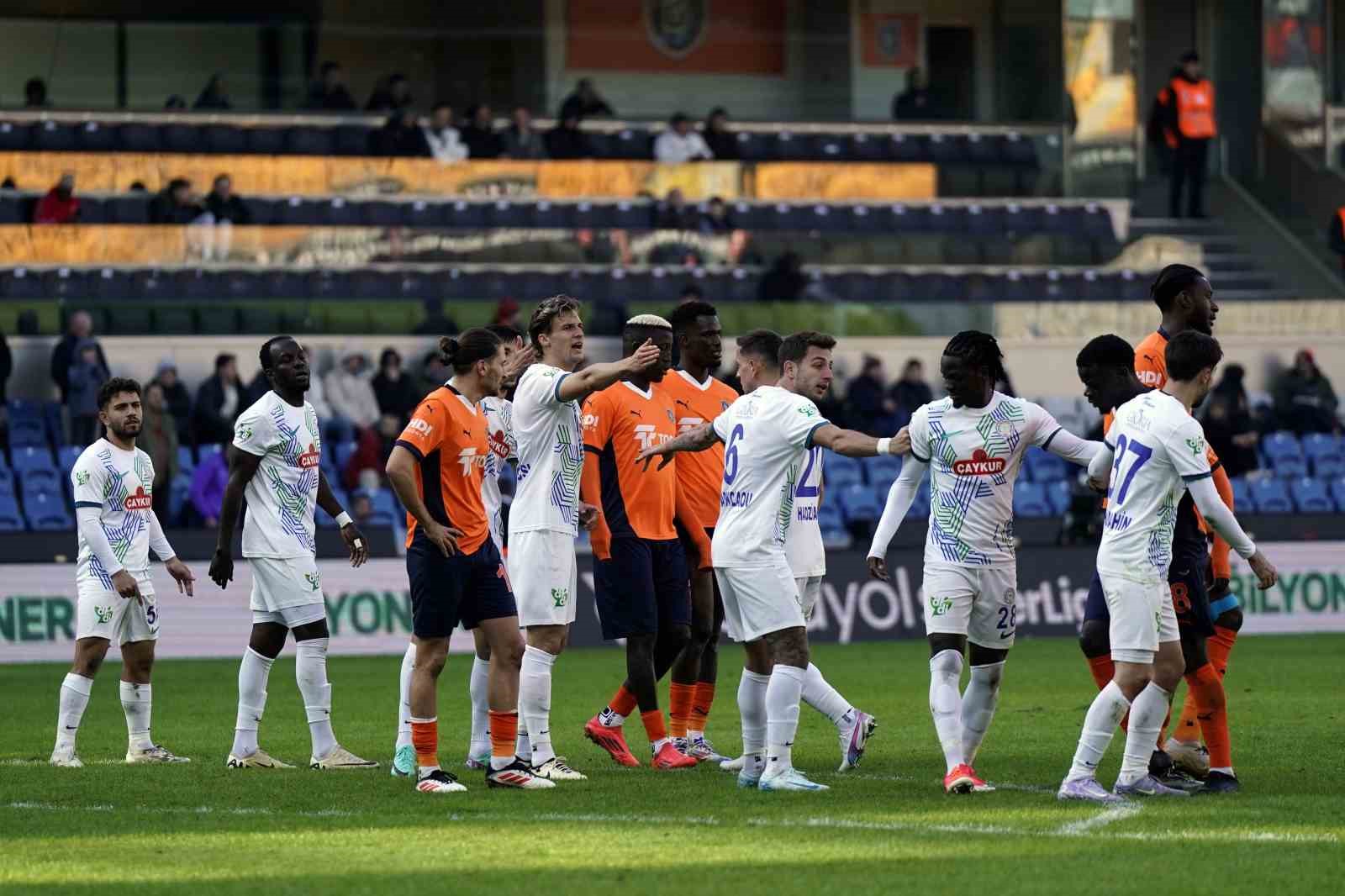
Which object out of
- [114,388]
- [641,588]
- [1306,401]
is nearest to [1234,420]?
[1306,401]

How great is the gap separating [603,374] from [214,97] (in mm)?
22635

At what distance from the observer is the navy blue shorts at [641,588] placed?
11344 millimetres

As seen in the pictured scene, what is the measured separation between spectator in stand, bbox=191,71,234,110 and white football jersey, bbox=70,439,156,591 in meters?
19.6

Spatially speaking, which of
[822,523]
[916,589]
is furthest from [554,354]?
[822,523]

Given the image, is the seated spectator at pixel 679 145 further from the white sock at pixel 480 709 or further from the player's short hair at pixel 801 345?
the player's short hair at pixel 801 345

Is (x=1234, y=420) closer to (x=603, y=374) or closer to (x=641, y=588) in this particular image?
(x=641, y=588)

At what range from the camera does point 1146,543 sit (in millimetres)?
9273

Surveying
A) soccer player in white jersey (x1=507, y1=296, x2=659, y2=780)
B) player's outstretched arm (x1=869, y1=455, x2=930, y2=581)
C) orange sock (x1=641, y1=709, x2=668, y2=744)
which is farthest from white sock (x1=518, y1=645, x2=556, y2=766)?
player's outstretched arm (x1=869, y1=455, x2=930, y2=581)

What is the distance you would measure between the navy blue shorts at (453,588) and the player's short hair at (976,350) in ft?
8.28

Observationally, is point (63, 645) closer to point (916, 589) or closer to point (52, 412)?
point (52, 412)

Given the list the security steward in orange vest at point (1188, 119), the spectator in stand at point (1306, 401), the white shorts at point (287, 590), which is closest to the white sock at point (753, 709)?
the white shorts at point (287, 590)

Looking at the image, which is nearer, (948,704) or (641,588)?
(948,704)

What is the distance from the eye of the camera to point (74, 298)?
81.4ft

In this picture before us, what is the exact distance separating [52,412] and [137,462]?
1227 cm
